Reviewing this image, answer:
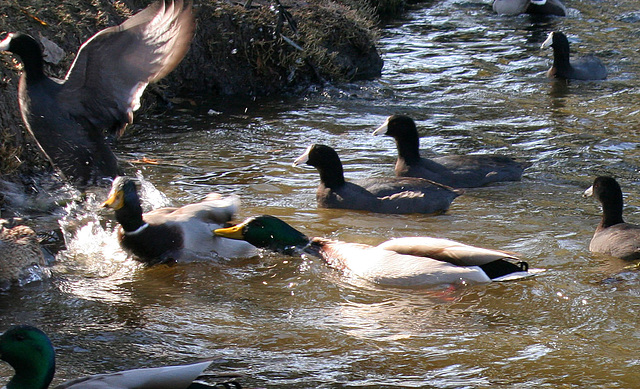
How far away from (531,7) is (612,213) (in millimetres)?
11179

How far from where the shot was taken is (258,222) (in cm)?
632

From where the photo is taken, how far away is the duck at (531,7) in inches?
667

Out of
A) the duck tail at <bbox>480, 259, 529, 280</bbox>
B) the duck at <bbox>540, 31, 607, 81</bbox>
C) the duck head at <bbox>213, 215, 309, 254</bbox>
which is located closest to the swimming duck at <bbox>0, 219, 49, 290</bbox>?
the duck head at <bbox>213, 215, 309, 254</bbox>

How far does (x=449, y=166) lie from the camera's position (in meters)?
8.52

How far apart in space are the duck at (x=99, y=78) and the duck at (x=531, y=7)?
36.7 feet

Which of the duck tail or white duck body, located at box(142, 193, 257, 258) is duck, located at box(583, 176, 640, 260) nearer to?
the duck tail

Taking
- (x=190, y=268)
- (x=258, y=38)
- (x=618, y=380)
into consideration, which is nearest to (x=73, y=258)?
(x=190, y=268)

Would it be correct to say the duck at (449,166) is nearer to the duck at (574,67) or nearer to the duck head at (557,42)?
the duck at (574,67)

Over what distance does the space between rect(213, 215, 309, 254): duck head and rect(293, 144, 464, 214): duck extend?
1.46 metres

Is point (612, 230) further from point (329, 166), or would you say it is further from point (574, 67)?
point (574, 67)

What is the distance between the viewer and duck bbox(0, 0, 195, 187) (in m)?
7.15

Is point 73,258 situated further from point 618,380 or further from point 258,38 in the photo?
point 258,38

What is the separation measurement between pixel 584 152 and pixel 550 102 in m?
2.46

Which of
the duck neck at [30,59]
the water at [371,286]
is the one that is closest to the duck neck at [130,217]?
the water at [371,286]
